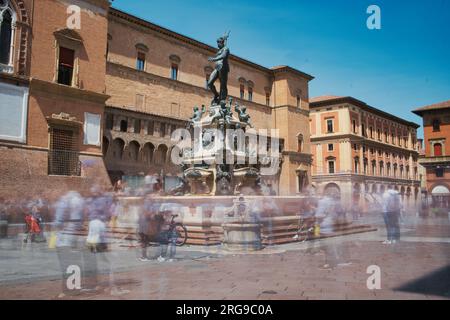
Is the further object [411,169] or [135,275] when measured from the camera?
[411,169]

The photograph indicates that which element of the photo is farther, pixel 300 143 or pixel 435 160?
pixel 435 160

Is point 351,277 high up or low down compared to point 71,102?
down

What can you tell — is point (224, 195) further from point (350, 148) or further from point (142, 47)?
point (350, 148)

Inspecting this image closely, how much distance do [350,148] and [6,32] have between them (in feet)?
144

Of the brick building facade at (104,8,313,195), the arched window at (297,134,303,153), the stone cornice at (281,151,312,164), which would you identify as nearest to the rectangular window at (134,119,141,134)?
the brick building facade at (104,8,313,195)

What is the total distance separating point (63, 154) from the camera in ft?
71.6

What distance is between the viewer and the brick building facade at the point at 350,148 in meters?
53.3

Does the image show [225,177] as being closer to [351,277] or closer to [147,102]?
[351,277]

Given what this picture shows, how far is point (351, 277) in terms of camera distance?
667 centimetres

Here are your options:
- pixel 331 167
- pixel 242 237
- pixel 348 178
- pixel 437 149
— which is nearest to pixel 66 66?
pixel 242 237

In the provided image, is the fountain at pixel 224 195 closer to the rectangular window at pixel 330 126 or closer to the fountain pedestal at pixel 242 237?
the fountain pedestal at pixel 242 237

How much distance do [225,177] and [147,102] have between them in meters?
20.4
